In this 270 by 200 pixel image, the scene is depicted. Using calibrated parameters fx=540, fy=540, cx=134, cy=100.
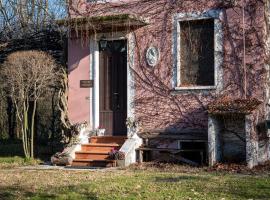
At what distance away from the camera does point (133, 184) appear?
1044 cm

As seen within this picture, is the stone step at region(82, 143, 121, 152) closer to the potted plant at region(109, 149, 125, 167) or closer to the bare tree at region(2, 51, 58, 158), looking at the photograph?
the potted plant at region(109, 149, 125, 167)

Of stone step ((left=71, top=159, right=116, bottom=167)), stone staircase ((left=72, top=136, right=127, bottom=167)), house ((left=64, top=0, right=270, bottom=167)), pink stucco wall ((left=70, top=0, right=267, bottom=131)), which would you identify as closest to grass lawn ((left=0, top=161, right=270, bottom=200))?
stone step ((left=71, top=159, right=116, bottom=167))

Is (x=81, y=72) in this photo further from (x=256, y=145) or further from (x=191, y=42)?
(x=256, y=145)

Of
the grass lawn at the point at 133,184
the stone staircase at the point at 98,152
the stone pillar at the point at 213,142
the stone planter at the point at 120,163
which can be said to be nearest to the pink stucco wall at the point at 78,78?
the stone staircase at the point at 98,152

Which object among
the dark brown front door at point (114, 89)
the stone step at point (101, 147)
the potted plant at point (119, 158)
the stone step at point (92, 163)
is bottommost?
the stone step at point (92, 163)

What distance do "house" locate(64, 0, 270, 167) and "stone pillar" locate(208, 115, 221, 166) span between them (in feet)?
0.08

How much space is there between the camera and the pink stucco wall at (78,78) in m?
16.4

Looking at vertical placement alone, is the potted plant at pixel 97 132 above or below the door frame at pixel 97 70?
below

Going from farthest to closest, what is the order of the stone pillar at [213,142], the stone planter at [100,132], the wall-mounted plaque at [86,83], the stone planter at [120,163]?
the wall-mounted plaque at [86,83], the stone planter at [100,132], the stone planter at [120,163], the stone pillar at [213,142]

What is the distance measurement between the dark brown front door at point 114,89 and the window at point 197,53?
187cm

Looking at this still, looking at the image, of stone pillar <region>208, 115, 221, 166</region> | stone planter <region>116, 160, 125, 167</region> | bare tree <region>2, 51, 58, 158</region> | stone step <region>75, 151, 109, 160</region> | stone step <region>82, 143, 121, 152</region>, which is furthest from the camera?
bare tree <region>2, 51, 58, 158</region>

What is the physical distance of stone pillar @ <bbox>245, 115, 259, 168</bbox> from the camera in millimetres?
13242

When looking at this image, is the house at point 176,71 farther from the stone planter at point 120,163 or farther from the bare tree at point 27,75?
the bare tree at point 27,75

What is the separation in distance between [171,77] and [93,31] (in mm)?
2792
